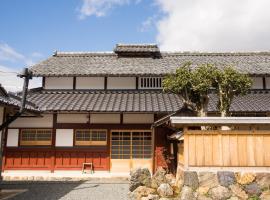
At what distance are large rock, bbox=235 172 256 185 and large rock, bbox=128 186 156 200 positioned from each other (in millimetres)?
2728

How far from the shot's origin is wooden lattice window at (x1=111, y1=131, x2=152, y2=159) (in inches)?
627

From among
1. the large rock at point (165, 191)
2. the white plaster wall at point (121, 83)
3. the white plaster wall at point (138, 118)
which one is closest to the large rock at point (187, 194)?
the large rock at point (165, 191)

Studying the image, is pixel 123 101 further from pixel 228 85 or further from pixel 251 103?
pixel 251 103

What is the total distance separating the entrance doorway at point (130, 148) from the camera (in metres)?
15.8

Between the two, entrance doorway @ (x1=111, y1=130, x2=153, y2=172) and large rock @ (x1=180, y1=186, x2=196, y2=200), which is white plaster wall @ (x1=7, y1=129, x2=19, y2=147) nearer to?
entrance doorway @ (x1=111, y1=130, x2=153, y2=172)

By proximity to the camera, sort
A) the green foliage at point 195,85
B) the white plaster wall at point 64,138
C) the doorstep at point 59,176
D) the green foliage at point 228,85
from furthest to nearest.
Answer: the white plaster wall at point 64,138 < the doorstep at point 59,176 < the green foliage at point 195,85 < the green foliage at point 228,85

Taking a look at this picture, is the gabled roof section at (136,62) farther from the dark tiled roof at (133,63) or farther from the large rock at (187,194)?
the large rock at (187,194)

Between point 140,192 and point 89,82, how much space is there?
32.4 feet

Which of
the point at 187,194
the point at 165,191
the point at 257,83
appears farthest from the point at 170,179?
the point at 257,83

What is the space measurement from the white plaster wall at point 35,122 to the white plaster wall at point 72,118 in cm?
48

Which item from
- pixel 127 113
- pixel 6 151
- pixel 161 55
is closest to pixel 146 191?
pixel 127 113

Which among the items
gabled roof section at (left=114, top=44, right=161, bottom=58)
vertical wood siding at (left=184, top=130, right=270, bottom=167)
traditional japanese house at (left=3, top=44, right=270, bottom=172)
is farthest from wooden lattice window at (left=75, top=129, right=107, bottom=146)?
vertical wood siding at (left=184, top=130, right=270, bottom=167)

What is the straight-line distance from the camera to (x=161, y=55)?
21.5 metres

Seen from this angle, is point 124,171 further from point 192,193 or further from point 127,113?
point 192,193
